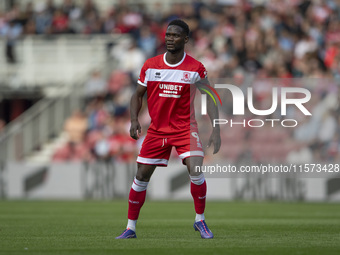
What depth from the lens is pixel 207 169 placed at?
21344 mm

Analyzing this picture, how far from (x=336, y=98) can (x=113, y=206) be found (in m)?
6.55

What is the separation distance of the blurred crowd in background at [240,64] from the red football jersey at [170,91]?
10.5 m

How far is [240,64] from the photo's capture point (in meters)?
23.8

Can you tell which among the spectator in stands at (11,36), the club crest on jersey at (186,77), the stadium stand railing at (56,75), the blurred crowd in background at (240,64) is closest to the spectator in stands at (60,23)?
the blurred crowd in background at (240,64)

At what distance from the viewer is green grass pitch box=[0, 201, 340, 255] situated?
30.0 feet

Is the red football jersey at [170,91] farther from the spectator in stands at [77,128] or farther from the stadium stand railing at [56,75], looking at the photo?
the stadium stand railing at [56,75]

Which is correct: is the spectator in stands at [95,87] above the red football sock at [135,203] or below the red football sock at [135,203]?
above

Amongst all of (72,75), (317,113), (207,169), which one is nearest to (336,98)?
(317,113)

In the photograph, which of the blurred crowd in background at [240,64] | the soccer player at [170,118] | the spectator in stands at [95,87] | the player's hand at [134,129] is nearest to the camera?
the player's hand at [134,129]

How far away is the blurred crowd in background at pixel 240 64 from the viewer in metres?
21.1

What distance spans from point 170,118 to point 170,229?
2.28 meters

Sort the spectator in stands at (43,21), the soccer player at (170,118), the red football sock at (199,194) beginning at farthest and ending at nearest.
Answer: the spectator in stands at (43,21) → the red football sock at (199,194) → the soccer player at (170,118)

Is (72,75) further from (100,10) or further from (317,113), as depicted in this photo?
(317,113)

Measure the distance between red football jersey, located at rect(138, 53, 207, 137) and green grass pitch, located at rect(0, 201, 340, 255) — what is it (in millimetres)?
1442
